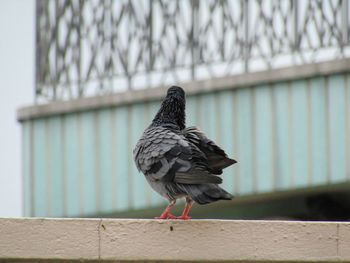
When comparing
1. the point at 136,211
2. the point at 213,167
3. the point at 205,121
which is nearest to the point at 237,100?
the point at 205,121

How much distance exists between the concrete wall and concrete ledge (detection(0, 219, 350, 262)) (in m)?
12.1

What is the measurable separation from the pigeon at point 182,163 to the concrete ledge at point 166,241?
600 millimetres

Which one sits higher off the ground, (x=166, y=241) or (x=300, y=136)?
(x=300, y=136)

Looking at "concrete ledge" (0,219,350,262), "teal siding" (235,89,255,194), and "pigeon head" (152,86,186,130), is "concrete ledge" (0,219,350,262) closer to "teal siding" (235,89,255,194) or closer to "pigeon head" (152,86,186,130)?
"pigeon head" (152,86,186,130)

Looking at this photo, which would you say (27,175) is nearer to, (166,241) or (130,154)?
(130,154)

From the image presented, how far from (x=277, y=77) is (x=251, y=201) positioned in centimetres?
235

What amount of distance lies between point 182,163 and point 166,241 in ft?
3.51

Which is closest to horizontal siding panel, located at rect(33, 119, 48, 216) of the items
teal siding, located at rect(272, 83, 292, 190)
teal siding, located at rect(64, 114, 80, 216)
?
teal siding, located at rect(64, 114, 80, 216)

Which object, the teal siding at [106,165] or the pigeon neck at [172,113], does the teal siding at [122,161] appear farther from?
the pigeon neck at [172,113]

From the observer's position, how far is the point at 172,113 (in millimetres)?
10570

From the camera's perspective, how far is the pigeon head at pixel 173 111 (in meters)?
10.5

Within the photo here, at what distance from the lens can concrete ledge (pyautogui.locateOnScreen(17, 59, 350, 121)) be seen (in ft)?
68.5

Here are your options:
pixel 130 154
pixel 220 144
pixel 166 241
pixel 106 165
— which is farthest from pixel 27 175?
pixel 166 241

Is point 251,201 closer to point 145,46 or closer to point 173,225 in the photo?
point 145,46
